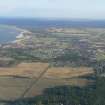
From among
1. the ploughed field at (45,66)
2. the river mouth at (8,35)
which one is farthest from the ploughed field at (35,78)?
the river mouth at (8,35)

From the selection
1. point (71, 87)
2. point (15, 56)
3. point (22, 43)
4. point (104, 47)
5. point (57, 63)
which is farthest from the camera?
point (22, 43)

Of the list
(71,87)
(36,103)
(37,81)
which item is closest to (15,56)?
(37,81)

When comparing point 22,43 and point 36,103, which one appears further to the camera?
point 22,43

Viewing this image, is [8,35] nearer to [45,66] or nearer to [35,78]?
[45,66]

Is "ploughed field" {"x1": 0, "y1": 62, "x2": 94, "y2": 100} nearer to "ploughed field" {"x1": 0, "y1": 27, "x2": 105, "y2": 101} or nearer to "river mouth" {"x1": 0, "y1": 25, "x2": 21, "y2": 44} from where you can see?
"ploughed field" {"x1": 0, "y1": 27, "x2": 105, "y2": 101}

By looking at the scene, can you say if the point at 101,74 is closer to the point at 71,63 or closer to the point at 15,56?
the point at 71,63

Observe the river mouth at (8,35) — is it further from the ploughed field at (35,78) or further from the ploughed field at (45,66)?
the ploughed field at (35,78)

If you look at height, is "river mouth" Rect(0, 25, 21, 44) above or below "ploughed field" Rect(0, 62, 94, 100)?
below

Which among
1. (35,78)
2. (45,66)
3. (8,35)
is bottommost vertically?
(8,35)

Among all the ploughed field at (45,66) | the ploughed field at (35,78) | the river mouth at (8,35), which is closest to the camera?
the ploughed field at (35,78)

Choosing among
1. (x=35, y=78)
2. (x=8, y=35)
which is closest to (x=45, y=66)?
(x=35, y=78)

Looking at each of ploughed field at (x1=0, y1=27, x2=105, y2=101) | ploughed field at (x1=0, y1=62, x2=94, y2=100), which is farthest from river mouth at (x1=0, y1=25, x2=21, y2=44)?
ploughed field at (x1=0, y1=62, x2=94, y2=100)
